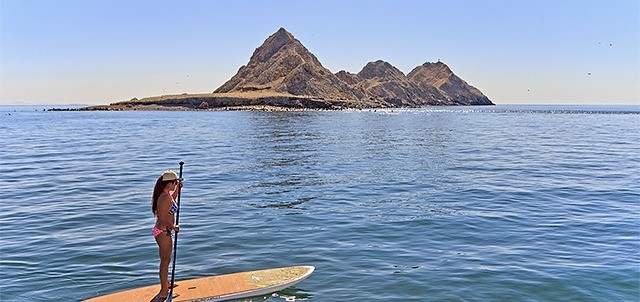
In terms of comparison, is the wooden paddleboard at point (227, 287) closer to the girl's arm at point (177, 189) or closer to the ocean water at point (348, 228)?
the ocean water at point (348, 228)

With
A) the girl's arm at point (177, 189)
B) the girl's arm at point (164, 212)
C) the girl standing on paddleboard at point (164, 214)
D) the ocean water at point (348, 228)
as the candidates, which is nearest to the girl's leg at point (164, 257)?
the girl standing on paddleboard at point (164, 214)

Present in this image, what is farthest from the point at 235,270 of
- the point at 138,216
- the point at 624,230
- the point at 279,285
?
the point at 624,230

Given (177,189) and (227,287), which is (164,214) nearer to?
(177,189)

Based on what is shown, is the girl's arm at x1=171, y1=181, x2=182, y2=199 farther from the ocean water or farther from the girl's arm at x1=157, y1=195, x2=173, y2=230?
the ocean water

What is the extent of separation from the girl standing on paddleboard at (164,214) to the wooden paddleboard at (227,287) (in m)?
0.48

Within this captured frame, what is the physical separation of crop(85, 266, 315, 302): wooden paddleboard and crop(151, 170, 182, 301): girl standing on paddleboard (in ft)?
1.59

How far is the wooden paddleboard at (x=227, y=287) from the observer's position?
11047 mm

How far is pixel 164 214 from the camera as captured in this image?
10.8 m

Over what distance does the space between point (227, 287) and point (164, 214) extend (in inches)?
90.2

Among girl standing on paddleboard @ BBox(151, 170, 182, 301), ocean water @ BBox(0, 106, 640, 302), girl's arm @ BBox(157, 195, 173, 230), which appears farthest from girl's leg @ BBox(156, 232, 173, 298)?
ocean water @ BBox(0, 106, 640, 302)

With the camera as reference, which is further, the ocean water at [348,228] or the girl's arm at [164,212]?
the ocean water at [348,228]

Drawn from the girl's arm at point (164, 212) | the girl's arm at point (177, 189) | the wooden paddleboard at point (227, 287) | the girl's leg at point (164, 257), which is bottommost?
the wooden paddleboard at point (227, 287)

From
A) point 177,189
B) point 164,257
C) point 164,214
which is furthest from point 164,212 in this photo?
point 164,257

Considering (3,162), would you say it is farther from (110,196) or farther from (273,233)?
(273,233)
